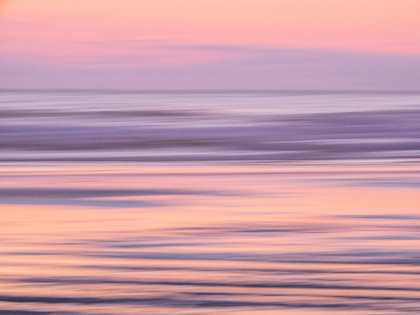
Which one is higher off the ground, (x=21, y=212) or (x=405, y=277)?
(x=21, y=212)

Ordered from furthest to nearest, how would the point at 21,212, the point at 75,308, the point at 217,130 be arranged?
the point at 217,130
the point at 21,212
the point at 75,308

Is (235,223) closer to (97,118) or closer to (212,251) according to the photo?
(212,251)

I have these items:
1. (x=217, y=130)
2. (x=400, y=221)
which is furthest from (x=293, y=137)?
(x=400, y=221)

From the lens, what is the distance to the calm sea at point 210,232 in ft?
9.76

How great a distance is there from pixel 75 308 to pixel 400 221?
212cm

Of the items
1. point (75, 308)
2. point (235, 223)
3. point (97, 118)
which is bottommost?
point (75, 308)

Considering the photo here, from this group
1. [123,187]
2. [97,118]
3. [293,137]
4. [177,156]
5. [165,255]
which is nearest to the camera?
[165,255]

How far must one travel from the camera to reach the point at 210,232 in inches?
164

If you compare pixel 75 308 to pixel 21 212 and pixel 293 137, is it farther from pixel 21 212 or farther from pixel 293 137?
pixel 293 137

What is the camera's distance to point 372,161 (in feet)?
25.0

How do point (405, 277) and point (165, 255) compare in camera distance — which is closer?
point (405, 277)

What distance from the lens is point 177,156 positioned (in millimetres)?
8266

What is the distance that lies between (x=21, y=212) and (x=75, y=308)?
6.47 ft

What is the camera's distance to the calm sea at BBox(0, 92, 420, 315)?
2.97 meters
